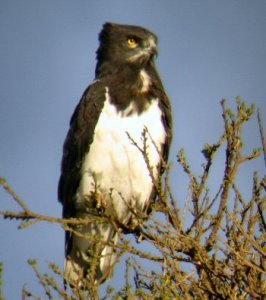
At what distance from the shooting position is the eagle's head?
7.42m

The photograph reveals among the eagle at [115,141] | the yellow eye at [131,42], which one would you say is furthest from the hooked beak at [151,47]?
the yellow eye at [131,42]

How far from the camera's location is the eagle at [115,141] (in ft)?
21.8

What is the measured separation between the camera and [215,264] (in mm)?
4305

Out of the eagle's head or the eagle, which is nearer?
the eagle

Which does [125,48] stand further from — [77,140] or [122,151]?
[122,151]

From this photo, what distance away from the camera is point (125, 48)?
7613 millimetres

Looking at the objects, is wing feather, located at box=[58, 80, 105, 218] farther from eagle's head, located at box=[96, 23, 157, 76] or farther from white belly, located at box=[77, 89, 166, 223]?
eagle's head, located at box=[96, 23, 157, 76]

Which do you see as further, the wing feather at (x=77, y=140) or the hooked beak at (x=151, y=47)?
the hooked beak at (x=151, y=47)

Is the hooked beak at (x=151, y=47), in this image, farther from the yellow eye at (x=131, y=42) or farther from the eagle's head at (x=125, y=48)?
the yellow eye at (x=131, y=42)

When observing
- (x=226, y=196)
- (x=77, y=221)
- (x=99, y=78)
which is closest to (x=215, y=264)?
(x=226, y=196)

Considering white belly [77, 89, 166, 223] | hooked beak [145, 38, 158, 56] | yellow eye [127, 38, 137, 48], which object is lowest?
white belly [77, 89, 166, 223]

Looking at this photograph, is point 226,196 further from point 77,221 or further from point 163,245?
point 77,221

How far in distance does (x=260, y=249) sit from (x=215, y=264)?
1.16 feet

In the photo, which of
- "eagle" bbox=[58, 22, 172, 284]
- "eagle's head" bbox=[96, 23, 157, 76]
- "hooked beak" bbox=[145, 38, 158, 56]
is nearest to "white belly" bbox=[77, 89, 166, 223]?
"eagle" bbox=[58, 22, 172, 284]
